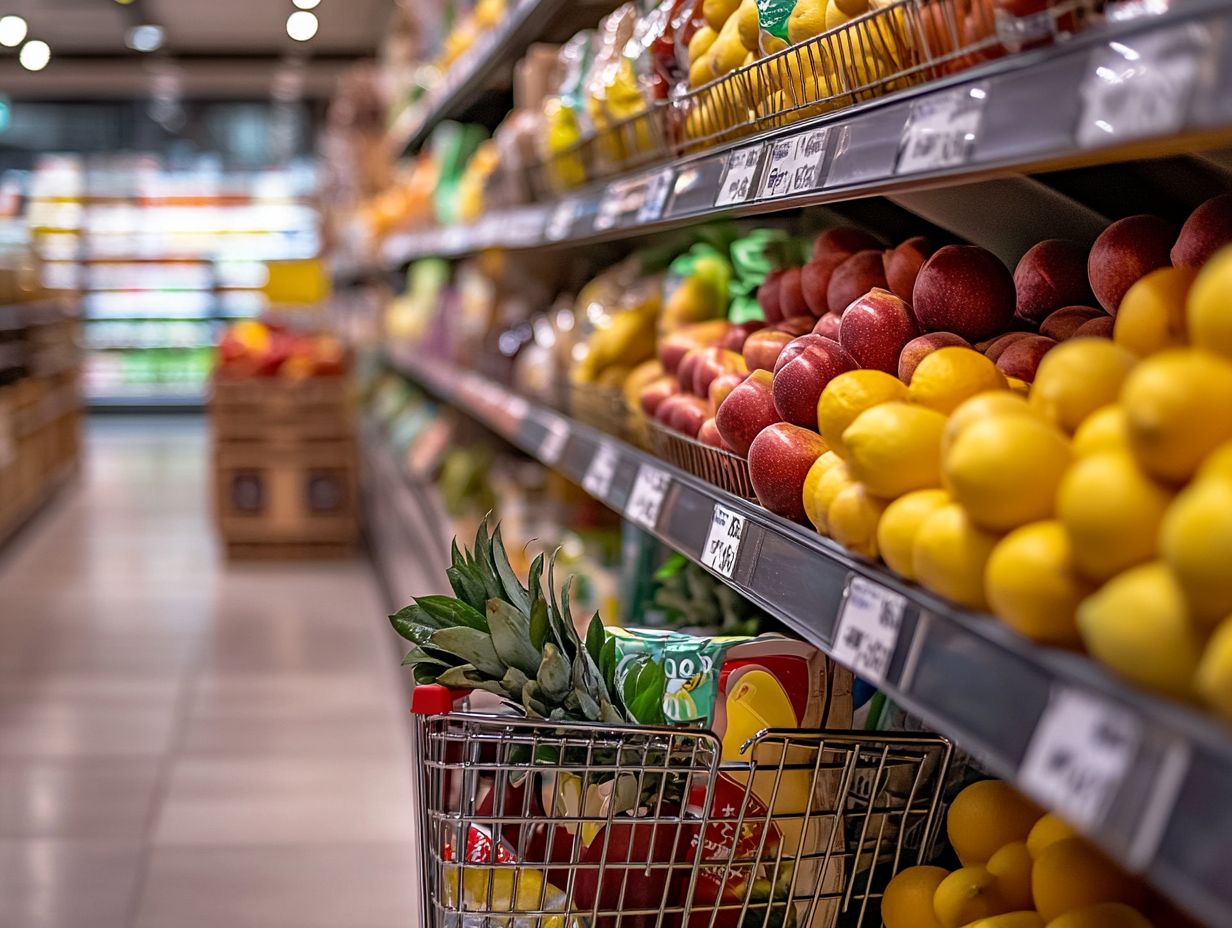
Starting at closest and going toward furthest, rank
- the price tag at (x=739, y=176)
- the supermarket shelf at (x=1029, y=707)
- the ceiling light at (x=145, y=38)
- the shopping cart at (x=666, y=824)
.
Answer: the supermarket shelf at (x=1029, y=707) < the shopping cart at (x=666, y=824) < the price tag at (x=739, y=176) < the ceiling light at (x=145, y=38)

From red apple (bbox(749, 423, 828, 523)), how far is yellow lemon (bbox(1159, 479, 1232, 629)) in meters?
0.62

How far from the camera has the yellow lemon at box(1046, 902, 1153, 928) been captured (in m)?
1.06

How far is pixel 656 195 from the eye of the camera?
1904mm

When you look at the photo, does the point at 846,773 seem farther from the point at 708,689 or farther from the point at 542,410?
the point at 542,410

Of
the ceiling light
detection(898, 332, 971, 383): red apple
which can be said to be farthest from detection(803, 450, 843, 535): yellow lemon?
the ceiling light

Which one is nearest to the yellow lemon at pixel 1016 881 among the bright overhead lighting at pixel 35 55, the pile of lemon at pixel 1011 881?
the pile of lemon at pixel 1011 881

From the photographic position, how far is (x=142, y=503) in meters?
8.15

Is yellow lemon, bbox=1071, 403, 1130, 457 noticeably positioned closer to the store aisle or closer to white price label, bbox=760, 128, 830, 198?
white price label, bbox=760, 128, 830, 198

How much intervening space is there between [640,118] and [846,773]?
1211mm

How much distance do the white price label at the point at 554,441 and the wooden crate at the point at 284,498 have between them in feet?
13.5

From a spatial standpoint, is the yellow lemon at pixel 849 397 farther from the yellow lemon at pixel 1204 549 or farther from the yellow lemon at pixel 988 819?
the yellow lemon at pixel 1204 549

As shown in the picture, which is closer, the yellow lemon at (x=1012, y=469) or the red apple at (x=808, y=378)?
the yellow lemon at (x=1012, y=469)

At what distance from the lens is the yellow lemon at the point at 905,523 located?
104 cm

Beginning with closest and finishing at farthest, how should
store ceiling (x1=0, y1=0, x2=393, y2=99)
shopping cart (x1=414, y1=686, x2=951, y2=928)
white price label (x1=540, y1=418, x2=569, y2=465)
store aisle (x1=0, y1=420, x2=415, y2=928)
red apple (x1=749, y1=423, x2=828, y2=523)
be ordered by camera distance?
shopping cart (x1=414, y1=686, x2=951, y2=928)
red apple (x1=749, y1=423, x2=828, y2=523)
white price label (x1=540, y1=418, x2=569, y2=465)
store aisle (x1=0, y1=420, x2=415, y2=928)
store ceiling (x1=0, y1=0, x2=393, y2=99)
